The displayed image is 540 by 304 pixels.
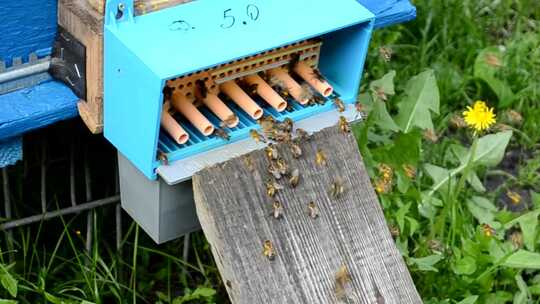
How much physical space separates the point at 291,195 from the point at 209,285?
767 millimetres

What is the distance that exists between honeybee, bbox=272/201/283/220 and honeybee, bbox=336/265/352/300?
0.77 ft

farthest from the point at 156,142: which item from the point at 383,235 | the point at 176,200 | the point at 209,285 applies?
the point at 209,285

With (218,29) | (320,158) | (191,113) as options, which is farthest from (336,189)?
(218,29)

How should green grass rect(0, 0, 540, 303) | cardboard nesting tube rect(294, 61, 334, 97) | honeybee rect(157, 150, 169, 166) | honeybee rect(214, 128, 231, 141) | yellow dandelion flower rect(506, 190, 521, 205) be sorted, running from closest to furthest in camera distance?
honeybee rect(157, 150, 169, 166) → honeybee rect(214, 128, 231, 141) → cardboard nesting tube rect(294, 61, 334, 97) → green grass rect(0, 0, 540, 303) → yellow dandelion flower rect(506, 190, 521, 205)

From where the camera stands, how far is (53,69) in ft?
9.04

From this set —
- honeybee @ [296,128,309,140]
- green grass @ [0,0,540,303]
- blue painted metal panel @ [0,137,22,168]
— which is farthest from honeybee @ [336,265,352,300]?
blue painted metal panel @ [0,137,22,168]

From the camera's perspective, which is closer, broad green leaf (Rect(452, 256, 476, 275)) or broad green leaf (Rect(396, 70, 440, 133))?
broad green leaf (Rect(452, 256, 476, 275))

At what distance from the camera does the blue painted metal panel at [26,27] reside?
2580 millimetres

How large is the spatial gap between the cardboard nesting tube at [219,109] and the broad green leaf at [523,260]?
1163 mm

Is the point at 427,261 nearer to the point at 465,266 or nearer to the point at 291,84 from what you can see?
the point at 465,266

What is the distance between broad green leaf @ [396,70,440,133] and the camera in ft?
12.8

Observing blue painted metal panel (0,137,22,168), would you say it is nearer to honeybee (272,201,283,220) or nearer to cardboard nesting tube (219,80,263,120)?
cardboard nesting tube (219,80,263,120)

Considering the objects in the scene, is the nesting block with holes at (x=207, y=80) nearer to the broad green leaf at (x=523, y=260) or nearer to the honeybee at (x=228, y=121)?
the honeybee at (x=228, y=121)

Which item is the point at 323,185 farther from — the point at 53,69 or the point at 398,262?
the point at 53,69
